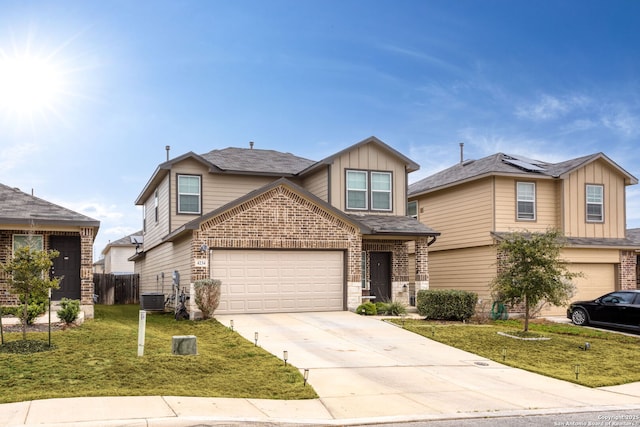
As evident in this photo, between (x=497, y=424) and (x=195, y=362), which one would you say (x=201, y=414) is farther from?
(x=497, y=424)

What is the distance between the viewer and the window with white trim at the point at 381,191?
2664cm

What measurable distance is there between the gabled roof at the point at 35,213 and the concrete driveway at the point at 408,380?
6384mm

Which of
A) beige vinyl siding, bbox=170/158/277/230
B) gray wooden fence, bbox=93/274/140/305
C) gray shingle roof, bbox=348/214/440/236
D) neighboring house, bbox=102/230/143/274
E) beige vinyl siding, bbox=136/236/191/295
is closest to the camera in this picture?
beige vinyl siding, bbox=136/236/191/295

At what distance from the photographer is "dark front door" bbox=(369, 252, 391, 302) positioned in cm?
2630

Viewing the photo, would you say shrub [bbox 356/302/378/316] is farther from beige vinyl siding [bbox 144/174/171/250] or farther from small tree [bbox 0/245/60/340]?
small tree [bbox 0/245/60/340]

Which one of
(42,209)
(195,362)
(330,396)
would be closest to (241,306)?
(42,209)

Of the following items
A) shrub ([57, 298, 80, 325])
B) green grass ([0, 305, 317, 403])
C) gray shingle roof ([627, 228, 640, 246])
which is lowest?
green grass ([0, 305, 317, 403])

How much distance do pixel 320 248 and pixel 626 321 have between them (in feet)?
34.2

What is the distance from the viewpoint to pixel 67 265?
874 inches

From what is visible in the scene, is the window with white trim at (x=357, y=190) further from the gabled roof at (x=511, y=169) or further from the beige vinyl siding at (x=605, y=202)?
the beige vinyl siding at (x=605, y=202)

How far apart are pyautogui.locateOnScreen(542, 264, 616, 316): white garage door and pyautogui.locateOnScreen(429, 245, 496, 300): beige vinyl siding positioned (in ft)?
8.86

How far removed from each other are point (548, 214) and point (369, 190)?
7595 millimetres

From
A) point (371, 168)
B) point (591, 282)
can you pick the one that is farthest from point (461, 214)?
point (591, 282)

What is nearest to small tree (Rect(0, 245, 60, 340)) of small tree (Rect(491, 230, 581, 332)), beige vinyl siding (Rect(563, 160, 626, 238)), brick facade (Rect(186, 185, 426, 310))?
brick facade (Rect(186, 185, 426, 310))
